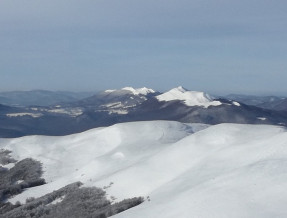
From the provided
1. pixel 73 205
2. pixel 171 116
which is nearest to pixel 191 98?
pixel 171 116

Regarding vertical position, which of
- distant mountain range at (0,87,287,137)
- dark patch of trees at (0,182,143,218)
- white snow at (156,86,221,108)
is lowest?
distant mountain range at (0,87,287,137)

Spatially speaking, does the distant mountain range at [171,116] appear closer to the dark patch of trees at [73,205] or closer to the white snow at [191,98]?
the white snow at [191,98]

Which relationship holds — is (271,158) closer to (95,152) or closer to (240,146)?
(240,146)

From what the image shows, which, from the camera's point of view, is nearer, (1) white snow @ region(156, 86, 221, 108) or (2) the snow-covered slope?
(2) the snow-covered slope

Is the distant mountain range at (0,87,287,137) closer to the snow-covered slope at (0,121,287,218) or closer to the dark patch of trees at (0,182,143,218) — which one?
the snow-covered slope at (0,121,287,218)

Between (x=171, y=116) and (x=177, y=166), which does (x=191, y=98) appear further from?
(x=177, y=166)

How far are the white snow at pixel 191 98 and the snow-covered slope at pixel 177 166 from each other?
9048cm

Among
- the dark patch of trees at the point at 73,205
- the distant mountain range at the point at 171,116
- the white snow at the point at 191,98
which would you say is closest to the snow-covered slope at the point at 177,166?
the dark patch of trees at the point at 73,205

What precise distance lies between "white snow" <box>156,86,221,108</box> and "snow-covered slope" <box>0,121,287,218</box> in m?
90.5

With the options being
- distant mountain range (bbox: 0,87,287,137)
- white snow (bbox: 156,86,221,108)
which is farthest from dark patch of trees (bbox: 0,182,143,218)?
white snow (bbox: 156,86,221,108)

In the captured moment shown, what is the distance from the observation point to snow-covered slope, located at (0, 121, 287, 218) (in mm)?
19656

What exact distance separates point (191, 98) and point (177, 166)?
129m

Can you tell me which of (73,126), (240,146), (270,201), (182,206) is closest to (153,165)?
(240,146)

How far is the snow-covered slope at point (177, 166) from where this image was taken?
64.5ft
